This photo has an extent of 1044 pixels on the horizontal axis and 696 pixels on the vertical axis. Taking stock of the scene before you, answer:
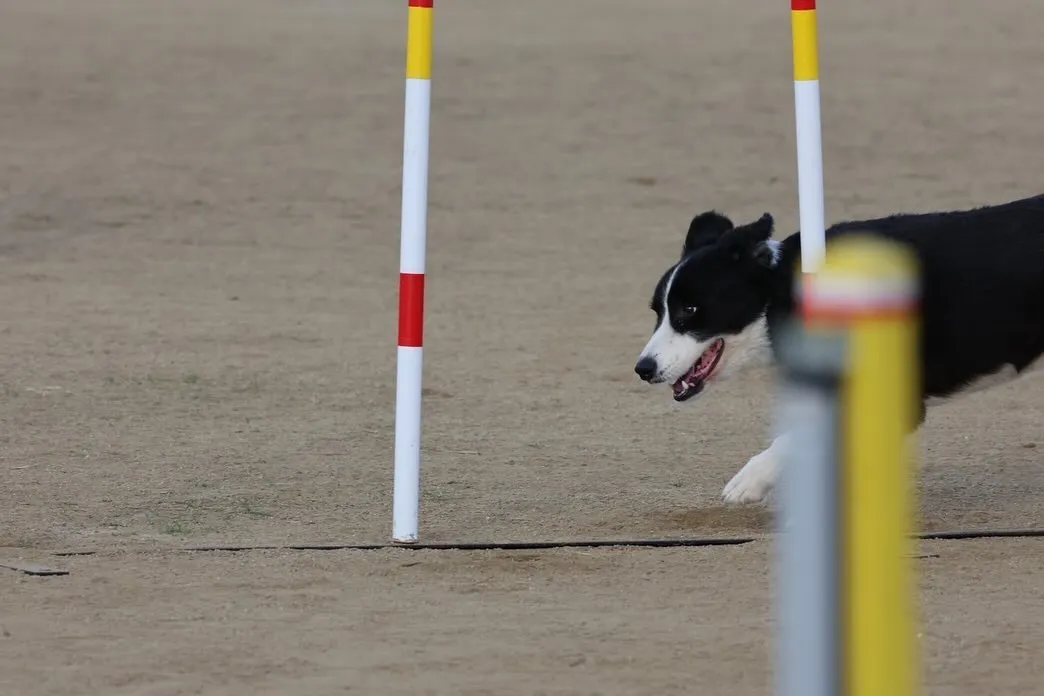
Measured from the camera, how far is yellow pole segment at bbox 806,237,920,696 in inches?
68.7

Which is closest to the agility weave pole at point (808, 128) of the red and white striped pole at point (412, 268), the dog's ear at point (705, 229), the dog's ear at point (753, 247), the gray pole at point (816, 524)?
the dog's ear at point (753, 247)

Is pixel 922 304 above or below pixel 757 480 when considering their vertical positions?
above

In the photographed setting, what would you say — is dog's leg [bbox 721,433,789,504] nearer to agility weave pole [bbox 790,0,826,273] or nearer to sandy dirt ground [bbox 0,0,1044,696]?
sandy dirt ground [bbox 0,0,1044,696]

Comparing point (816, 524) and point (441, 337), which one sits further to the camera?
point (441, 337)

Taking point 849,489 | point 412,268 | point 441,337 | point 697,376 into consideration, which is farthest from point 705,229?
point 849,489

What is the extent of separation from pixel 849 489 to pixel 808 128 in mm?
3724

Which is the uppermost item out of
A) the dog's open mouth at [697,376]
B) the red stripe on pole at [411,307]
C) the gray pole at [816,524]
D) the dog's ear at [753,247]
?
the dog's ear at [753,247]

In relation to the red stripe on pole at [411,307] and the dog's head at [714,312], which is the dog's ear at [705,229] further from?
the red stripe on pole at [411,307]

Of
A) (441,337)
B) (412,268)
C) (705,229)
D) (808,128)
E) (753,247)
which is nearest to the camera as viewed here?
(412,268)

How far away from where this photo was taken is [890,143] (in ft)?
51.1

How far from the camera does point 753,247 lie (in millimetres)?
5879

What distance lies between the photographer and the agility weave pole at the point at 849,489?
1755mm

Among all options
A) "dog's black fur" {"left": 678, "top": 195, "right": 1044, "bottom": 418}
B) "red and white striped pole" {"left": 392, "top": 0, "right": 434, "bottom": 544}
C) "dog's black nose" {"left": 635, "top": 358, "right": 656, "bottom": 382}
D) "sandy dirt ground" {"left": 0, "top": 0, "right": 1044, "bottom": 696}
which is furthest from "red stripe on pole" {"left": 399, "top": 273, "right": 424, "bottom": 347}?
"dog's black fur" {"left": 678, "top": 195, "right": 1044, "bottom": 418}

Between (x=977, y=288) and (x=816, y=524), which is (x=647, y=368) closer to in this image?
(x=977, y=288)
